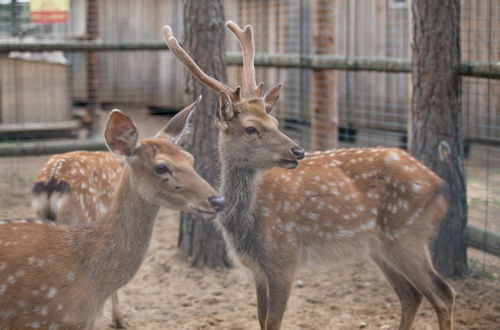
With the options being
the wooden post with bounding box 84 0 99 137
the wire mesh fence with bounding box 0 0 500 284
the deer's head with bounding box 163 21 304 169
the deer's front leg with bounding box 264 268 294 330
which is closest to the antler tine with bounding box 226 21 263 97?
the deer's head with bounding box 163 21 304 169

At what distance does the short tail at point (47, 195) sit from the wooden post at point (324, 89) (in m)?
4.23

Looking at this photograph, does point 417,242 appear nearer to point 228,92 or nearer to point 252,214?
point 252,214

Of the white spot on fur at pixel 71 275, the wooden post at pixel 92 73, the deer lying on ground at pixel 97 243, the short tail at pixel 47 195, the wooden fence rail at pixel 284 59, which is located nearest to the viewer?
the deer lying on ground at pixel 97 243

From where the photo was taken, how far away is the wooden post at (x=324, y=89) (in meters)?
8.75

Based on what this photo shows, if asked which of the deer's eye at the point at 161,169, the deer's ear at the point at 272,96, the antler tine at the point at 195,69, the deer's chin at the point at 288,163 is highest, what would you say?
the antler tine at the point at 195,69

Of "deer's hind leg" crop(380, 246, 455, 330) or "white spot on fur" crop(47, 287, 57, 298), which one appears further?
"deer's hind leg" crop(380, 246, 455, 330)

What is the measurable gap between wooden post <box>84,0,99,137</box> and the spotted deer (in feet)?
17.5

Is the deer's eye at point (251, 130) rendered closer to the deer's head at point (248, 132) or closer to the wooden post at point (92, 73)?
the deer's head at point (248, 132)

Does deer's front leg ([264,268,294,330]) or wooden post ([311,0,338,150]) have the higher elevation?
wooden post ([311,0,338,150])

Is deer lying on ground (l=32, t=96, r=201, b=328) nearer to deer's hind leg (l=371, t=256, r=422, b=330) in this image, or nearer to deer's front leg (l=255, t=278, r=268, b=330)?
deer's front leg (l=255, t=278, r=268, b=330)

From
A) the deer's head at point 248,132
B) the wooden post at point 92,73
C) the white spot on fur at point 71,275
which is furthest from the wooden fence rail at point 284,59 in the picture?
the white spot on fur at point 71,275

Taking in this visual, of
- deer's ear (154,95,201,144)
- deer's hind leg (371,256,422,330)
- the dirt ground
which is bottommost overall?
the dirt ground

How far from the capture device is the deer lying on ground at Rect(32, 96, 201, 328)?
5.04 metres

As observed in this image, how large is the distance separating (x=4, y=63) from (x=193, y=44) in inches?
232
